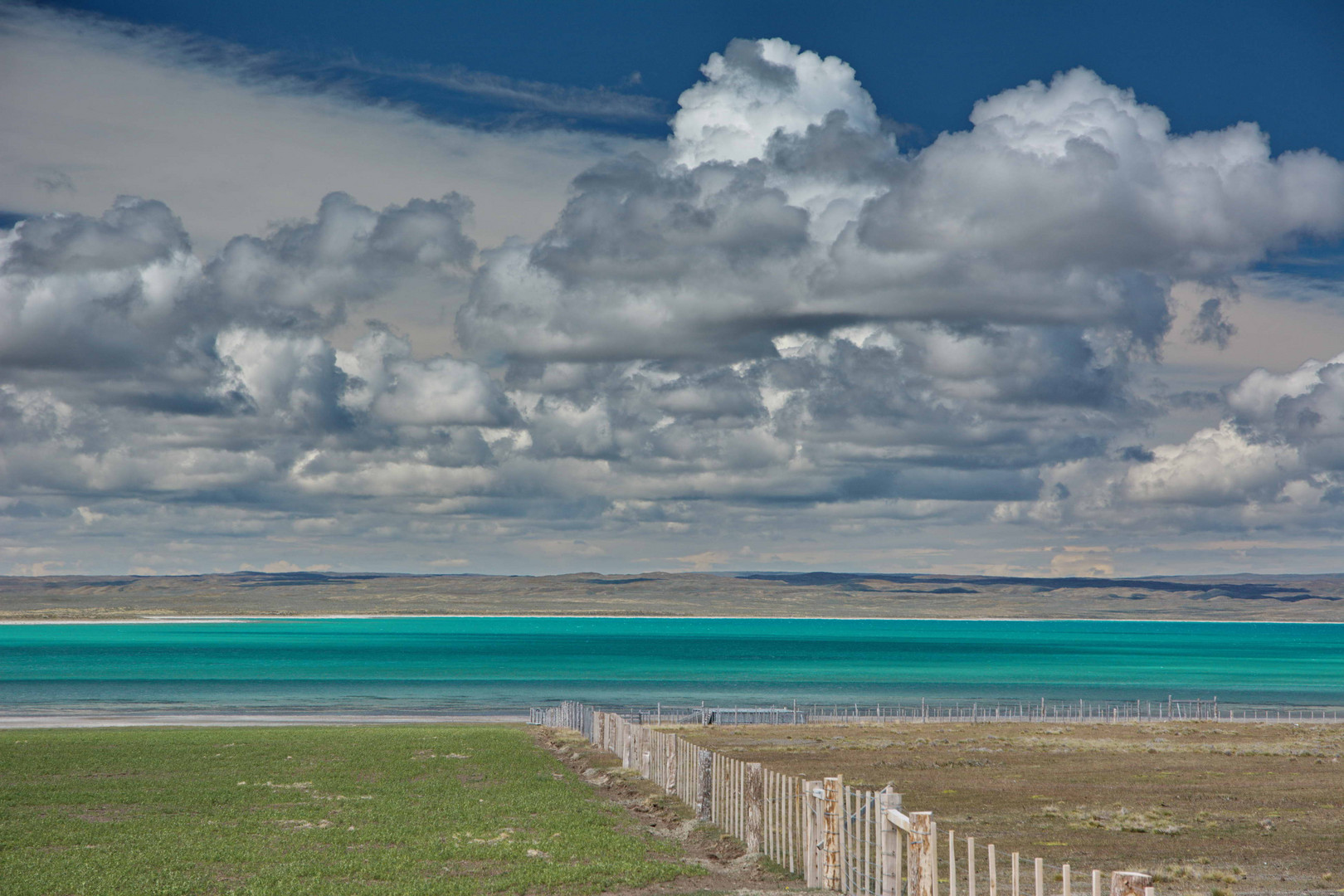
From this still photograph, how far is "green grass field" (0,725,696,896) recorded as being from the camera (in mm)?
18766

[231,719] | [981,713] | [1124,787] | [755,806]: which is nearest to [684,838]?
[755,806]

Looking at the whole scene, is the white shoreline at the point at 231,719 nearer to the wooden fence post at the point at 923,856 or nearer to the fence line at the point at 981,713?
the fence line at the point at 981,713

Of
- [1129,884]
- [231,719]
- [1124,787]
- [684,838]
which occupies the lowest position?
[231,719]

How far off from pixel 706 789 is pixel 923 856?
38.1 ft

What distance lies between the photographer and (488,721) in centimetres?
6544

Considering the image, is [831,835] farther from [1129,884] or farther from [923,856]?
[1129,884]

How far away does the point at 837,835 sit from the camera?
18.5 metres

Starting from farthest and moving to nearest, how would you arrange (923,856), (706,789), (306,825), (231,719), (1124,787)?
(231,719), (1124,787), (706,789), (306,825), (923,856)

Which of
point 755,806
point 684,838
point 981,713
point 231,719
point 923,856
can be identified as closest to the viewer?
point 923,856

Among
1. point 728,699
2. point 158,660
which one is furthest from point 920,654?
point 158,660

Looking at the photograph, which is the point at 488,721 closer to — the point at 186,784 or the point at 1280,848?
the point at 186,784

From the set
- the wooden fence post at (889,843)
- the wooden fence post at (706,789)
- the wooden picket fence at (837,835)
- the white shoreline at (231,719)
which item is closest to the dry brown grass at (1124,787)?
the wooden picket fence at (837,835)

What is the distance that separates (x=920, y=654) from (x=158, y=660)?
11059cm

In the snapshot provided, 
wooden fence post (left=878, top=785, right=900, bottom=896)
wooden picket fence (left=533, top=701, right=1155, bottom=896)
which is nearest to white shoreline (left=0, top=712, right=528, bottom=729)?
wooden picket fence (left=533, top=701, right=1155, bottom=896)
